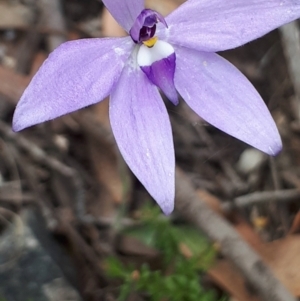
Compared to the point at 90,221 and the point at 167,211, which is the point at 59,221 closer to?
the point at 90,221

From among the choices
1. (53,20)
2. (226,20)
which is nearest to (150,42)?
(226,20)

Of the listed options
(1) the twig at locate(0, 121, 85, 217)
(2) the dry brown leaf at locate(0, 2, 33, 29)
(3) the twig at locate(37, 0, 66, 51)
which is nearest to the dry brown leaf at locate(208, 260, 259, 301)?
(1) the twig at locate(0, 121, 85, 217)

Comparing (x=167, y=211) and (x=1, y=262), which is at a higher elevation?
(x=167, y=211)

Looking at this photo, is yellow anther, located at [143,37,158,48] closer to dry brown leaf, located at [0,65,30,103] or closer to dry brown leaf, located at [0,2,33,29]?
dry brown leaf, located at [0,65,30,103]

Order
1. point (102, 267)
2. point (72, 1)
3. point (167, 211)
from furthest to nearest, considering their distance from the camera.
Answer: point (72, 1), point (102, 267), point (167, 211)

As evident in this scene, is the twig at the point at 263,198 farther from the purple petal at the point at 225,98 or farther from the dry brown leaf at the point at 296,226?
the purple petal at the point at 225,98

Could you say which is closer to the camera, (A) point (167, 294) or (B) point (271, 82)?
(A) point (167, 294)

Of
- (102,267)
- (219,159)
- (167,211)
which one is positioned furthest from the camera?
(219,159)

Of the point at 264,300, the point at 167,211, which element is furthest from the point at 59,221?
the point at 167,211
